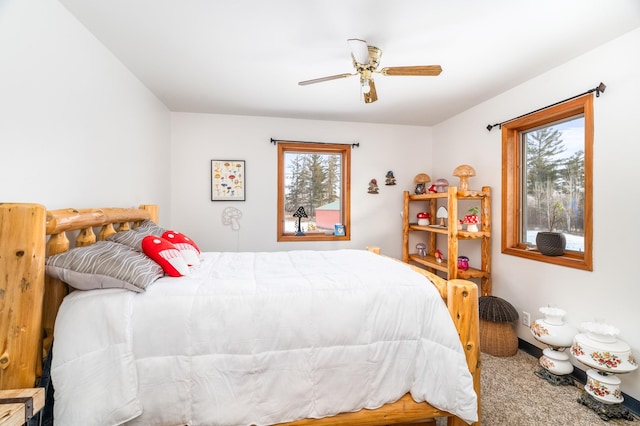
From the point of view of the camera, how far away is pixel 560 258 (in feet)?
7.81

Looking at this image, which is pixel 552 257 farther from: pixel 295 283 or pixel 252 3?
pixel 252 3

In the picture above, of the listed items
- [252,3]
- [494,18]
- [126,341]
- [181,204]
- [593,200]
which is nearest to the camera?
[126,341]

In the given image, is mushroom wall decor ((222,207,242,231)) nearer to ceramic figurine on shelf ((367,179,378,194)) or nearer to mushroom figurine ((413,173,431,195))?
ceramic figurine on shelf ((367,179,378,194))

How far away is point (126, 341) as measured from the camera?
124 centimetres

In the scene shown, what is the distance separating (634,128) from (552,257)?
1.10 meters

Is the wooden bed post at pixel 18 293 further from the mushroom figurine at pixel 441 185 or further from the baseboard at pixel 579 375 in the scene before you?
the mushroom figurine at pixel 441 185

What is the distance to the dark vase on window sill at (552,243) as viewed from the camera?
2.39m

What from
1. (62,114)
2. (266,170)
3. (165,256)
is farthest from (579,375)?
(62,114)

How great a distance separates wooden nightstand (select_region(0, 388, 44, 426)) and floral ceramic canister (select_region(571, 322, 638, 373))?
9.71 ft

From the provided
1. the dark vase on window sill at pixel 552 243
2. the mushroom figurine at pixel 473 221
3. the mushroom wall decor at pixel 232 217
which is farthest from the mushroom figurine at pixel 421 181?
the mushroom wall decor at pixel 232 217

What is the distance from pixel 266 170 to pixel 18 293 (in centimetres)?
282

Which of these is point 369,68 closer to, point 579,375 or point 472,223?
point 472,223

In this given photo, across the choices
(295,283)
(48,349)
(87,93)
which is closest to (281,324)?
(295,283)

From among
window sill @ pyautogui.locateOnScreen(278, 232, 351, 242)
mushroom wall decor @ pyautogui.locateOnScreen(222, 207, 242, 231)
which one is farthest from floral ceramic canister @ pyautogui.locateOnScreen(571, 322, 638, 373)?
mushroom wall decor @ pyautogui.locateOnScreen(222, 207, 242, 231)
